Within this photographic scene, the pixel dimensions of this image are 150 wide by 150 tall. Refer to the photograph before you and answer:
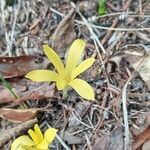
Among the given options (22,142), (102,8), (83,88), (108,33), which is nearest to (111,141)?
(83,88)

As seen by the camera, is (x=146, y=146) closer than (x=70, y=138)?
Yes

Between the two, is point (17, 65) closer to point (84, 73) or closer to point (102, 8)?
point (84, 73)

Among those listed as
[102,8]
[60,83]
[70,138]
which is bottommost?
[70,138]

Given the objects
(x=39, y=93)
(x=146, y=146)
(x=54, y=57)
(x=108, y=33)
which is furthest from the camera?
(x=108, y=33)

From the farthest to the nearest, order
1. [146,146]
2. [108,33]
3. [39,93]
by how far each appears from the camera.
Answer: [108,33] → [39,93] → [146,146]

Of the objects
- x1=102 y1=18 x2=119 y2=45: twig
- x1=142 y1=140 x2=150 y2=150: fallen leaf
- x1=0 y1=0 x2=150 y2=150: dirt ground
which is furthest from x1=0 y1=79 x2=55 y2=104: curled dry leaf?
x1=142 y1=140 x2=150 y2=150: fallen leaf

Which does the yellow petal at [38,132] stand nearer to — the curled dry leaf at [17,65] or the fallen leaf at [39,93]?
the fallen leaf at [39,93]

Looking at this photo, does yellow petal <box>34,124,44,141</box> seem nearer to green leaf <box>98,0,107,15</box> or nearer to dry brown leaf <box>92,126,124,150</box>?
dry brown leaf <box>92,126,124,150</box>
